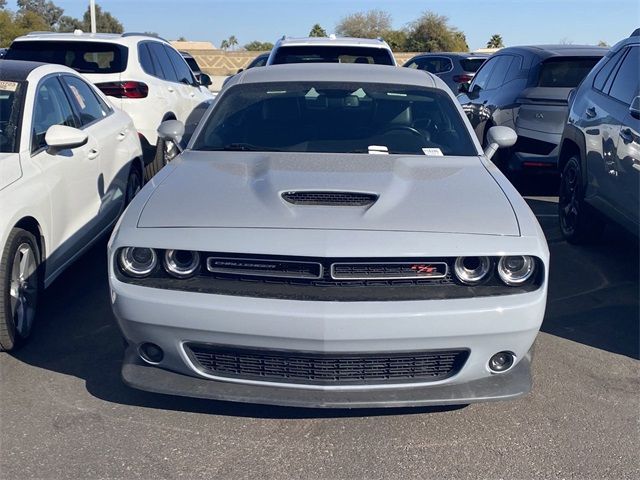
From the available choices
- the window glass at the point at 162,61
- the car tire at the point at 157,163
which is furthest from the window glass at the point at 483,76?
the car tire at the point at 157,163

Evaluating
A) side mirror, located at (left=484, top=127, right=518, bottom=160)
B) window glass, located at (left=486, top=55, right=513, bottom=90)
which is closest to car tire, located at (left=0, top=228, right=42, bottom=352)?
side mirror, located at (left=484, top=127, right=518, bottom=160)

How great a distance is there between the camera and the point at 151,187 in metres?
4.01

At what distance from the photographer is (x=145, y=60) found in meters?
8.88

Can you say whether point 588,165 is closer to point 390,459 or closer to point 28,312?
point 390,459

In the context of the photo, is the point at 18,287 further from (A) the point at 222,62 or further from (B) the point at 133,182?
(A) the point at 222,62

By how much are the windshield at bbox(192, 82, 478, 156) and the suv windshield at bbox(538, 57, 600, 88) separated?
3.70 meters

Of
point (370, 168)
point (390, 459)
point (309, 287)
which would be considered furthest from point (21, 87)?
point (390, 459)

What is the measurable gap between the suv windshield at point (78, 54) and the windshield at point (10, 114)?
3561mm

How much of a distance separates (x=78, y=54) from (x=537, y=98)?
493 centimetres

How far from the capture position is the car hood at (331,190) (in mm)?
3475

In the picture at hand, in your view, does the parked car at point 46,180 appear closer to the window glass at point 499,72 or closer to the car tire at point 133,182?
the car tire at point 133,182

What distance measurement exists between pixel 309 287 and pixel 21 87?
2.72 metres

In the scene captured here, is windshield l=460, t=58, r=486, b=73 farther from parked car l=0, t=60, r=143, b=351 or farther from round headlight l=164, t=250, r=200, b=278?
round headlight l=164, t=250, r=200, b=278

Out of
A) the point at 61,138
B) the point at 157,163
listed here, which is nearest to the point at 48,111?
the point at 61,138
